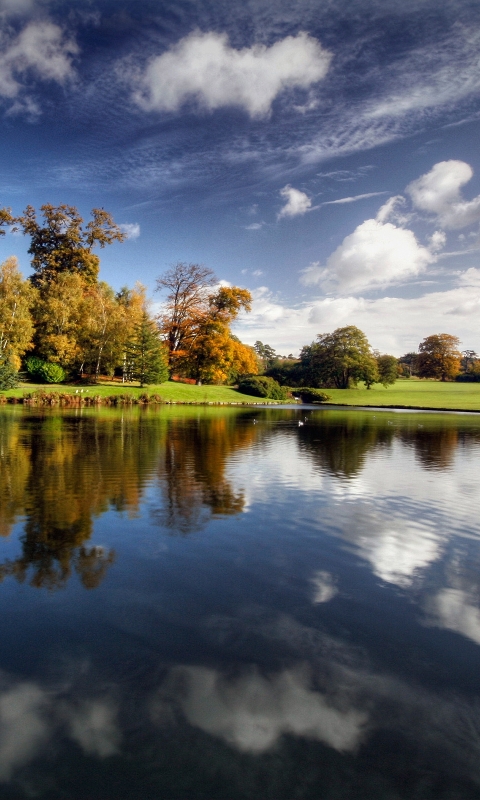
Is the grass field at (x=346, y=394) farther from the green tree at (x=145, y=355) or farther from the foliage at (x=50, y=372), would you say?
the green tree at (x=145, y=355)

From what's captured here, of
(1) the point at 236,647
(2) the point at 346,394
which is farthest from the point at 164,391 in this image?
(1) the point at 236,647

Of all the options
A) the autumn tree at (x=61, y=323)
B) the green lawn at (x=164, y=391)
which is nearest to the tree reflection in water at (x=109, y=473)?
the green lawn at (x=164, y=391)

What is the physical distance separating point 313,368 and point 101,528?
8053cm

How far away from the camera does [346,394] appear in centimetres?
7338

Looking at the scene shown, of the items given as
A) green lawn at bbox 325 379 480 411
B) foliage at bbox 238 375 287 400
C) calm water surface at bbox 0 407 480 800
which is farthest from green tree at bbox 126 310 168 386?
calm water surface at bbox 0 407 480 800

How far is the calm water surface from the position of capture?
3205mm

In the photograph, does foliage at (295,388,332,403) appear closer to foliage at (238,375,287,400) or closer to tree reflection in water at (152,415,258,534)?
foliage at (238,375,287,400)

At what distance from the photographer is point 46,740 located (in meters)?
3.40

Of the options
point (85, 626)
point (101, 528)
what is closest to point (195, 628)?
point (85, 626)

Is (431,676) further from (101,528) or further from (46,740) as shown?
(101,528)

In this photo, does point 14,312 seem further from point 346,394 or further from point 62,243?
point 346,394

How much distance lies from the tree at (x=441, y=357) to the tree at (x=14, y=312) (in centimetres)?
7954

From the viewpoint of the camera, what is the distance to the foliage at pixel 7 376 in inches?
1594

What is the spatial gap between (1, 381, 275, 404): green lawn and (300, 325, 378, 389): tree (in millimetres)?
24712
